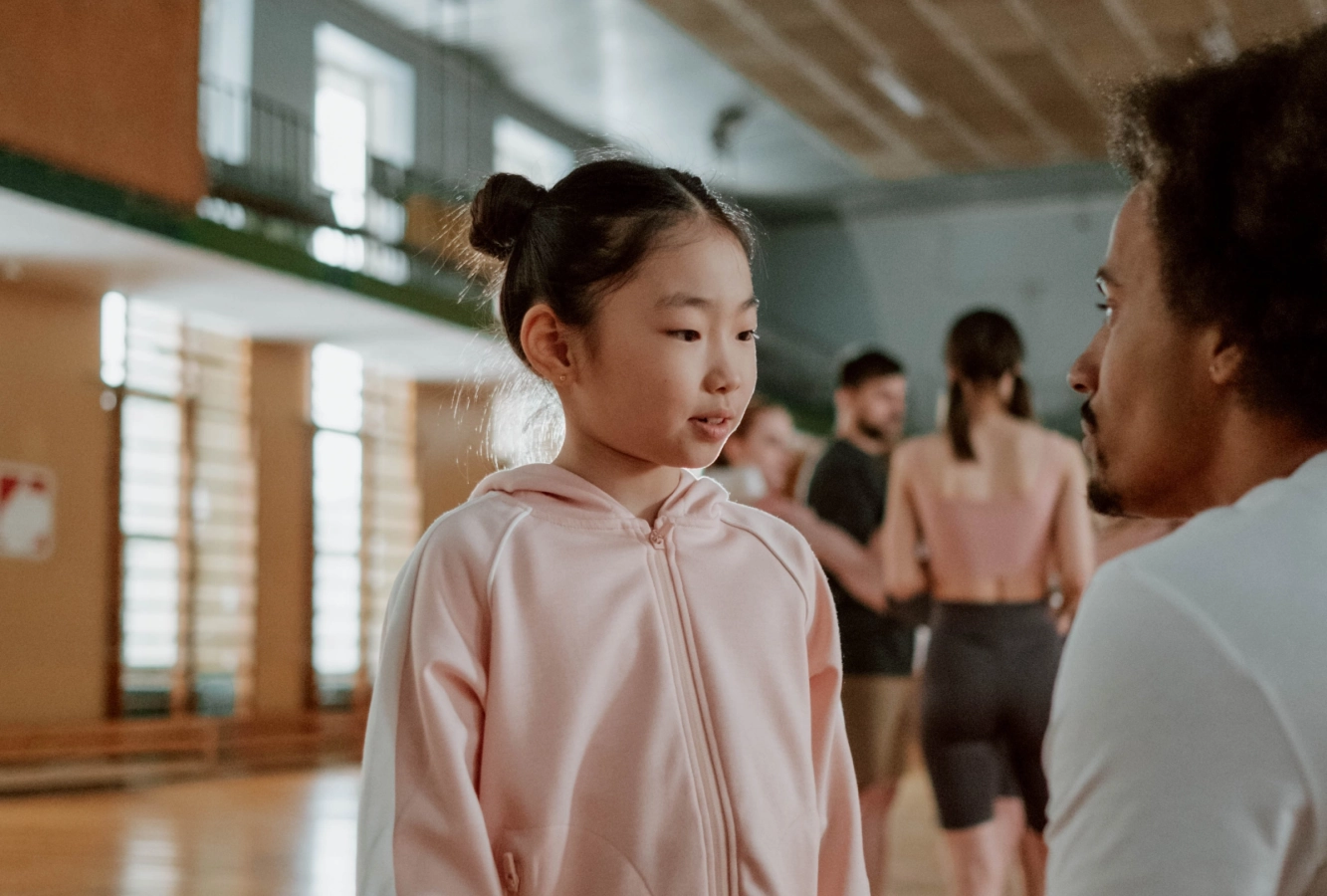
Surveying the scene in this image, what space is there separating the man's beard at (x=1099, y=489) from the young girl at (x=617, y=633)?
483mm

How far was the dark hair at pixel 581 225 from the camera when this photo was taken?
1444 mm

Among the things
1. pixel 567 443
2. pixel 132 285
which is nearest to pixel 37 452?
pixel 132 285

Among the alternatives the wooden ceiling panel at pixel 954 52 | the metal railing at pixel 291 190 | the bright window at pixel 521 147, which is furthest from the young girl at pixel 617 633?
the bright window at pixel 521 147

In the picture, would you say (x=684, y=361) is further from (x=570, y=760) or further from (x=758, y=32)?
(x=758, y=32)

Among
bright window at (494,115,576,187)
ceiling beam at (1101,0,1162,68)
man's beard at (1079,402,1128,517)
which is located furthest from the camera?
bright window at (494,115,576,187)

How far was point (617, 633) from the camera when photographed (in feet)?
4.43

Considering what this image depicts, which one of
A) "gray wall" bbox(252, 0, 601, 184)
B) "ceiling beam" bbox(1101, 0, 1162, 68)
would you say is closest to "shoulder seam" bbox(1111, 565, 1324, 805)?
"ceiling beam" bbox(1101, 0, 1162, 68)

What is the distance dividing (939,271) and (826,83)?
4.71m

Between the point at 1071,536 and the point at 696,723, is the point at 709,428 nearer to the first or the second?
the point at 696,723

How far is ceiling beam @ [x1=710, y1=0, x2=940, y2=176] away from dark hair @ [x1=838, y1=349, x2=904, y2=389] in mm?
7510

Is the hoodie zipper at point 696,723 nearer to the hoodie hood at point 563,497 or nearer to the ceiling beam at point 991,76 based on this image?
the hoodie hood at point 563,497

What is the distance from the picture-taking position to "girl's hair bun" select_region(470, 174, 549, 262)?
5.16 feet

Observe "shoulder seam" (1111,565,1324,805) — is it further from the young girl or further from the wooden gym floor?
the wooden gym floor

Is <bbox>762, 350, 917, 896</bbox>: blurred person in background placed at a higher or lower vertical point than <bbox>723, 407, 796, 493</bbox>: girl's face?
lower
